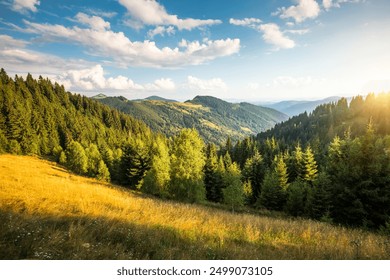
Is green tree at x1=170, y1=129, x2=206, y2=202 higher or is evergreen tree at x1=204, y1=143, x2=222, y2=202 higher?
green tree at x1=170, y1=129, x2=206, y2=202

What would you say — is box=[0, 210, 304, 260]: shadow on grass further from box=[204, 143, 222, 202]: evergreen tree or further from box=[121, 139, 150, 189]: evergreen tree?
box=[121, 139, 150, 189]: evergreen tree

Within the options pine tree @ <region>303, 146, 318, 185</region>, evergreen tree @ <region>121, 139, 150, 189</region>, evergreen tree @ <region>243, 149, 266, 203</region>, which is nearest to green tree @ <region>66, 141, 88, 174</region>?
evergreen tree @ <region>121, 139, 150, 189</region>

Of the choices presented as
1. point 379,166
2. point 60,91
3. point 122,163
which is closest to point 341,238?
point 379,166

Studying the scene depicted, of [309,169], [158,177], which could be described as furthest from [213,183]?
[309,169]

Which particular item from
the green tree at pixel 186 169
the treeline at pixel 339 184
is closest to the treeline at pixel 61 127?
the green tree at pixel 186 169

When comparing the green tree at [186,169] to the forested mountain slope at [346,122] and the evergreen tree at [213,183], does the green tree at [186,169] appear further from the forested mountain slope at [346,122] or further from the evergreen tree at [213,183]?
the forested mountain slope at [346,122]

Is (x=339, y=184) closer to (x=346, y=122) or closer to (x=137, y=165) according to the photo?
(x=137, y=165)

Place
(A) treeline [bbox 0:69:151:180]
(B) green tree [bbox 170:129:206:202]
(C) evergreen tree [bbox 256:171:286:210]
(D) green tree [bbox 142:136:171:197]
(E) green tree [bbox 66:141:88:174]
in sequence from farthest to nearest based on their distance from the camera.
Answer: (A) treeline [bbox 0:69:151:180], (E) green tree [bbox 66:141:88:174], (C) evergreen tree [bbox 256:171:286:210], (D) green tree [bbox 142:136:171:197], (B) green tree [bbox 170:129:206:202]

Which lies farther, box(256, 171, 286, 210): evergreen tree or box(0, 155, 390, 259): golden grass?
box(256, 171, 286, 210): evergreen tree

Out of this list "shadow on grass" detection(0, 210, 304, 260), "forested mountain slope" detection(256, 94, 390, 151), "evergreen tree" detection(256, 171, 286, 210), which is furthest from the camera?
"forested mountain slope" detection(256, 94, 390, 151)

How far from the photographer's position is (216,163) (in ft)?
175

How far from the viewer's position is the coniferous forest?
738 inches

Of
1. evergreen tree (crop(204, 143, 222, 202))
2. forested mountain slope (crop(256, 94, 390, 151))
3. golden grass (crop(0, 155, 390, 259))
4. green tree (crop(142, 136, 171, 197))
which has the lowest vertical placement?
evergreen tree (crop(204, 143, 222, 202))

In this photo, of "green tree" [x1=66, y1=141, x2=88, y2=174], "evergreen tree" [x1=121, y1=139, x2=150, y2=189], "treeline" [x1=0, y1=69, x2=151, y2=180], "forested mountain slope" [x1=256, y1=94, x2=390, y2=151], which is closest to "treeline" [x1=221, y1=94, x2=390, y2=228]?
"evergreen tree" [x1=121, y1=139, x2=150, y2=189]
